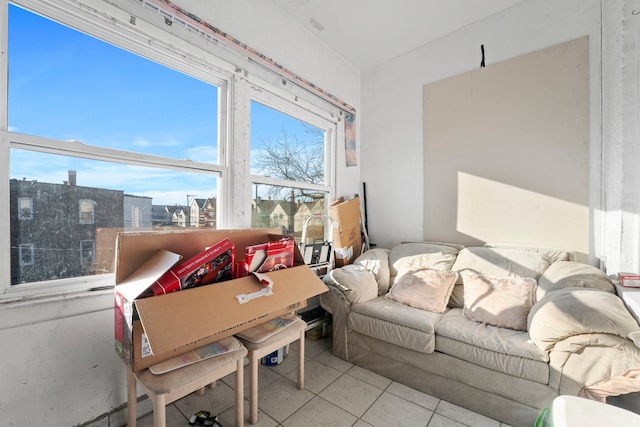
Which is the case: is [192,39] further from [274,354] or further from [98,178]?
[274,354]

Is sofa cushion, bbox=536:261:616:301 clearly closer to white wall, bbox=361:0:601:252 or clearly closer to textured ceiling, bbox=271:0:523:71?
white wall, bbox=361:0:601:252

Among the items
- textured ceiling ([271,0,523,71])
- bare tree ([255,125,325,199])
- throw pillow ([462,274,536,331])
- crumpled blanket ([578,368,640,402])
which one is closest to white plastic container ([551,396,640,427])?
crumpled blanket ([578,368,640,402])

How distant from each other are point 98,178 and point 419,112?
2.96 metres

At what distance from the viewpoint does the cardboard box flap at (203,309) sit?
1.14 m

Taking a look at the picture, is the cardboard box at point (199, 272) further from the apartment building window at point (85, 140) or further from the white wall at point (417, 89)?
the white wall at point (417, 89)

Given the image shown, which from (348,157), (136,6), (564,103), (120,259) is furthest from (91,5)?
(564,103)

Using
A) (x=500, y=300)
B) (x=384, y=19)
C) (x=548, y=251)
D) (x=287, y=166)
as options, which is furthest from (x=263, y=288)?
(x=384, y=19)

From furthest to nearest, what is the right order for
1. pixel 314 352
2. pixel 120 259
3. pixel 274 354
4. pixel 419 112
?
pixel 419 112
pixel 314 352
pixel 274 354
pixel 120 259

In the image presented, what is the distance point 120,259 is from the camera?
53.6 inches

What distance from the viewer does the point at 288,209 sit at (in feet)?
8.83

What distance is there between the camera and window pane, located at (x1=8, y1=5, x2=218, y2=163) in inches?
53.1

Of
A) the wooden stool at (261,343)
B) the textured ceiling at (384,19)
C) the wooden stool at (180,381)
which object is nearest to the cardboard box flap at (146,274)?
the wooden stool at (180,381)

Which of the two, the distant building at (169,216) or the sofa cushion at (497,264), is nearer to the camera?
the distant building at (169,216)

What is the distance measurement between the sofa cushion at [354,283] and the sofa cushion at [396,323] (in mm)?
72
